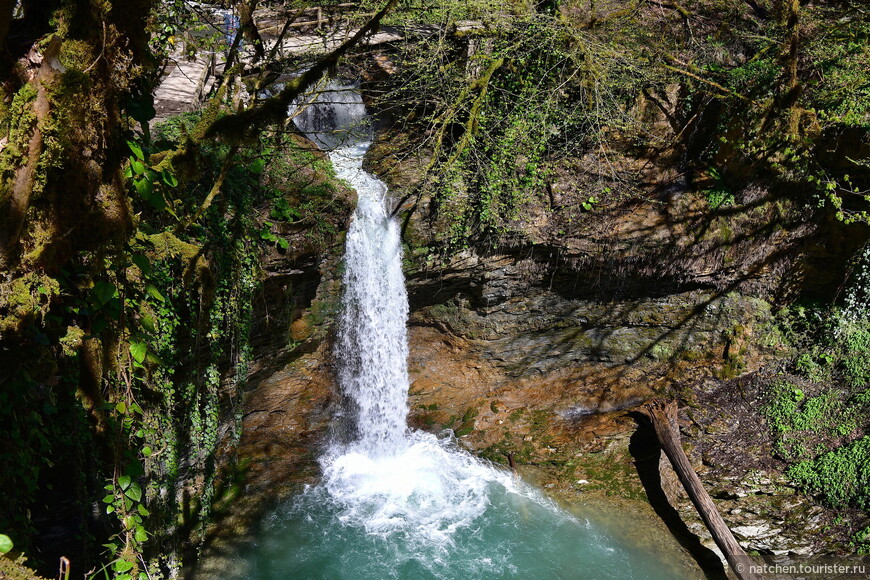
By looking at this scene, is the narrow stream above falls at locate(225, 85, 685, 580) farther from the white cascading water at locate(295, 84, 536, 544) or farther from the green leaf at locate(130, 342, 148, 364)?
the green leaf at locate(130, 342, 148, 364)

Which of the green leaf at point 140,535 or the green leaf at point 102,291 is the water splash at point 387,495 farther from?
the green leaf at point 140,535

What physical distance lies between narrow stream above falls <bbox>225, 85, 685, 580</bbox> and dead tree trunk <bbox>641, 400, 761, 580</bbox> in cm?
55

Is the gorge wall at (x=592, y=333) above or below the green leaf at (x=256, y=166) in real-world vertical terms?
below

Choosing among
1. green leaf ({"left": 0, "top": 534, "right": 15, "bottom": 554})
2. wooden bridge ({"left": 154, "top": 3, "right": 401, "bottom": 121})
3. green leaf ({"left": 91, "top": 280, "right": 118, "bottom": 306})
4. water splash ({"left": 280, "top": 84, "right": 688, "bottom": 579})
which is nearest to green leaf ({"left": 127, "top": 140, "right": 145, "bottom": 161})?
green leaf ({"left": 91, "top": 280, "right": 118, "bottom": 306})

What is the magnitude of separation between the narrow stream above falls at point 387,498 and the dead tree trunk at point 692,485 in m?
0.55

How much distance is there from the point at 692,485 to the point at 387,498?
3.58 meters

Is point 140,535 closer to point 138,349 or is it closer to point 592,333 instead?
point 138,349

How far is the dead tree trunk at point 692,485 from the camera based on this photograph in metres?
Answer: 5.00

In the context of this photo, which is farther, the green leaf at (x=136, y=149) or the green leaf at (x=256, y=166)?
the green leaf at (x=256, y=166)

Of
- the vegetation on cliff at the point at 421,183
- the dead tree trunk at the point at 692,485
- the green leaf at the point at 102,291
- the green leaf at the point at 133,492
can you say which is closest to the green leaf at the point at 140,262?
the vegetation on cliff at the point at 421,183

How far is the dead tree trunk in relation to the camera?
5.00m

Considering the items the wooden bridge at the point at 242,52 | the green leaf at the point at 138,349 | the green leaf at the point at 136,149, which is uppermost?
the wooden bridge at the point at 242,52

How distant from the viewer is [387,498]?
6121 millimetres

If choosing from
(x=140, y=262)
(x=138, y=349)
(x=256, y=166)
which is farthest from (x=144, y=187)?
(x=256, y=166)
